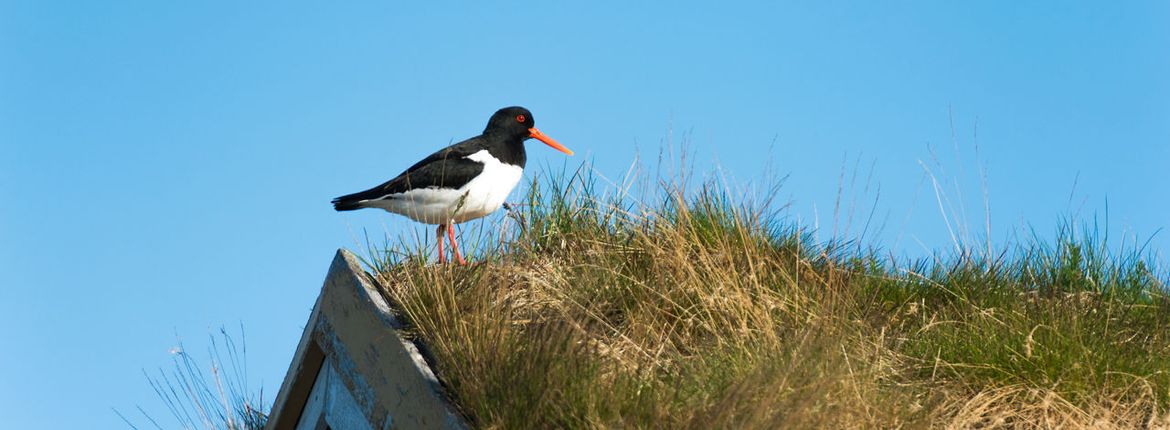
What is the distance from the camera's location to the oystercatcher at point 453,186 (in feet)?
24.9

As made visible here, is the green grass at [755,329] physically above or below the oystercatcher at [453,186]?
below

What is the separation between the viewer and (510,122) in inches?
327

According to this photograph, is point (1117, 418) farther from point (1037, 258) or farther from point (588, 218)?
point (588, 218)

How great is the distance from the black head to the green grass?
0.48m

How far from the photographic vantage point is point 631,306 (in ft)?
22.5

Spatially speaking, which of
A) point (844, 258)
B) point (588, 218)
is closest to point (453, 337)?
point (588, 218)

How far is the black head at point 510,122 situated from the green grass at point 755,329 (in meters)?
0.48

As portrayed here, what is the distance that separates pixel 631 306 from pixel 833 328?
58.2 inches

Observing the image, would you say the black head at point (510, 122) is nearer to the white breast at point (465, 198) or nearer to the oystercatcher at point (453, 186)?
the oystercatcher at point (453, 186)

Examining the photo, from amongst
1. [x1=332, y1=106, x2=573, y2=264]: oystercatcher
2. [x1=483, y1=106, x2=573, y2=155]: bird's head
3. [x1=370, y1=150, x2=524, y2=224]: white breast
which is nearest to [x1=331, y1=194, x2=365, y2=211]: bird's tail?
[x1=332, y1=106, x2=573, y2=264]: oystercatcher

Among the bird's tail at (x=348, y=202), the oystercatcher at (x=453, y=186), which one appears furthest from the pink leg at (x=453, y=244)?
the bird's tail at (x=348, y=202)

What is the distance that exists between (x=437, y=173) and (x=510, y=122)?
0.90 metres

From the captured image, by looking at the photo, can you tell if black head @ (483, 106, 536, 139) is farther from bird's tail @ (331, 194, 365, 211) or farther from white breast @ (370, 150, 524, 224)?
bird's tail @ (331, 194, 365, 211)

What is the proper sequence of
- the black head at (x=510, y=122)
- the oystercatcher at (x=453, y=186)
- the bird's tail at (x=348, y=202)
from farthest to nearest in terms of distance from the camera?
the black head at (x=510, y=122), the bird's tail at (x=348, y=202), the oystercatcher at (x=453, y=186)
